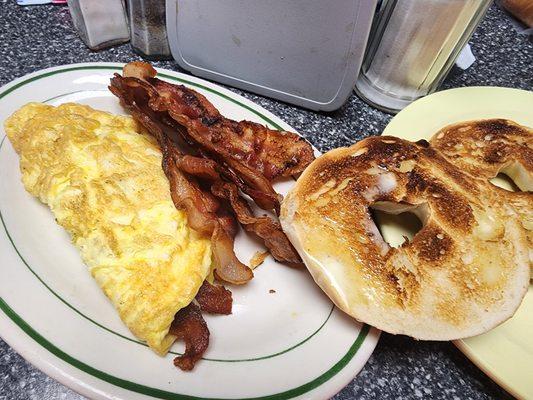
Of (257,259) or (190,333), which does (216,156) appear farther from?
(190,333)

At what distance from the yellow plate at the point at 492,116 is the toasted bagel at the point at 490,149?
0.20 ft

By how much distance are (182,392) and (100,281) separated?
0.95ft

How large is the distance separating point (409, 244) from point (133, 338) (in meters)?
0.68

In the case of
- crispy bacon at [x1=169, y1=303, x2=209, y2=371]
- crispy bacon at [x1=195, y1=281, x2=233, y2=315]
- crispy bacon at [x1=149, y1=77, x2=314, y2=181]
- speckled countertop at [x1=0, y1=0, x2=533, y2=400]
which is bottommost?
speckled countertop at [x1=0, y1=0, x2=533, y2=400]

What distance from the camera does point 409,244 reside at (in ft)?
3.52

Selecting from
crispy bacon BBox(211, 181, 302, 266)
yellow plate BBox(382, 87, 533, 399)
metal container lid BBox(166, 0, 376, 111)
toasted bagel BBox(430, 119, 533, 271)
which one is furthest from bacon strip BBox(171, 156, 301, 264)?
toasted bagel BBox(430, 119, 533, 271)

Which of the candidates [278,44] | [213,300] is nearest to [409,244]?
[213,300]

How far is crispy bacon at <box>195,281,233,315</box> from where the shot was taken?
3.24 ft

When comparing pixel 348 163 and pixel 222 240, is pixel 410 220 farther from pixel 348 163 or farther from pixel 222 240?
pixel 222 240

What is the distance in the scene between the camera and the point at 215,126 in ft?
4.06

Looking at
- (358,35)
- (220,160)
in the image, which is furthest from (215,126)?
(358,35)

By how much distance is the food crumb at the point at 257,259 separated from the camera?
111 centimetres

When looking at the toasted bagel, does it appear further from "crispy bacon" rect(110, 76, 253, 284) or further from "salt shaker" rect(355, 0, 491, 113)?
"crispy bacon" rect(110, 76, 253, 284)

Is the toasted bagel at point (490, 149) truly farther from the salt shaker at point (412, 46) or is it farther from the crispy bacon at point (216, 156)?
the crispy bacon at point (216, 156)
